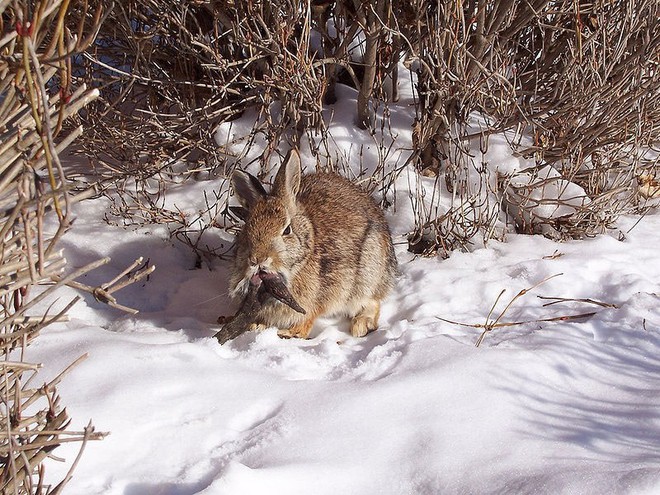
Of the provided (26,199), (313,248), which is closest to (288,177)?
(313,248)

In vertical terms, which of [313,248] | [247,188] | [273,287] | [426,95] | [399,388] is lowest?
[399,388]

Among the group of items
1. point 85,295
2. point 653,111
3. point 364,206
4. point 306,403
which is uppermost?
point 653,111

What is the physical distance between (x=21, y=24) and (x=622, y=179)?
405 centimetres

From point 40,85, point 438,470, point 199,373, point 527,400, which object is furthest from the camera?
point 199,373

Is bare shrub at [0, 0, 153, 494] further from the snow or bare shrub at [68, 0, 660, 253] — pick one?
bare shrub at [68, 0, 660, 253]

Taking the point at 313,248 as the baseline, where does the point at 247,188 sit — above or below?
above

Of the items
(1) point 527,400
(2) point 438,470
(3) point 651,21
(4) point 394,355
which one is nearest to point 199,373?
(4) point 394,355

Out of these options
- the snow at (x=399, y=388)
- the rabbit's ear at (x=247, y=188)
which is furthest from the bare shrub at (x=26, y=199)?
the rabbit's ear at (x=247, y=188)

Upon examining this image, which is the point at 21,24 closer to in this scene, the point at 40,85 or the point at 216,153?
the point at 40,85

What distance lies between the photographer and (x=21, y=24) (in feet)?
5.45

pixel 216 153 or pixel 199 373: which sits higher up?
pixel 216 153

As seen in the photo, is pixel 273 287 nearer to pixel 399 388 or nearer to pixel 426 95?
pixel 399 388

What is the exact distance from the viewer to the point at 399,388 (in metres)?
2.99

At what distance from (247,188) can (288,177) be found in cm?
22
